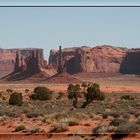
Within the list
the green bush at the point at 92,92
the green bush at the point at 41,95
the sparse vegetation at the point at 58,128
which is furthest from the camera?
the green bush at the point at 41,95

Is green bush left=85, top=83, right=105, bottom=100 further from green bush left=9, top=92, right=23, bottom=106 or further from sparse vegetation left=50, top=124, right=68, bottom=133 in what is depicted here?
sparse vegetation left=50, top=124, right=68, bottom=133

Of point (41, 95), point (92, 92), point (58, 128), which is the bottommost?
point (41, 95)

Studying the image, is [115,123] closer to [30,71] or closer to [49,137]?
[49,137]

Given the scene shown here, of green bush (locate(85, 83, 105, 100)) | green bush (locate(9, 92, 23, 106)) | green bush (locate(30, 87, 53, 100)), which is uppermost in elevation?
green bush (locate(85, 83, 105, 100))

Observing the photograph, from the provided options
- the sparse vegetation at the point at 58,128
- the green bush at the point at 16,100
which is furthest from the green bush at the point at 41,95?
the sparse vegetation at the point at 58,128

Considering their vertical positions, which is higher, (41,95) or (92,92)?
(92,92)

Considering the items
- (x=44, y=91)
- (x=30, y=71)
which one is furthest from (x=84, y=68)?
(x=44, y=91)

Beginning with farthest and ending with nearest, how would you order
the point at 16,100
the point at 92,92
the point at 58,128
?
the point at 16,100 < the point at 92,92 < the point at 58,128

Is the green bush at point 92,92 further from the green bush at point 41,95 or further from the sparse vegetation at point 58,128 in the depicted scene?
the sparse vegetation at point 58,128

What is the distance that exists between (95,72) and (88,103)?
55974 millimetres

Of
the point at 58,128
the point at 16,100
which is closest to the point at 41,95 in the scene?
the point at 16,100

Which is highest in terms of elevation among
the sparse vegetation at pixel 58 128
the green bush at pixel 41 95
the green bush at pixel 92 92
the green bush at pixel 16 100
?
the sparse vegetation at pixel 58 128

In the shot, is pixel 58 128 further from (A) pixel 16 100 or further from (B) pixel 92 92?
(A) pixel 16 100

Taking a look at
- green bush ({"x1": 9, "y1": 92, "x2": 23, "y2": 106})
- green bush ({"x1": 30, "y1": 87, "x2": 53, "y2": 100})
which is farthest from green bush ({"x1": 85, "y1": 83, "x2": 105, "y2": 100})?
green bush ({"x1": 30, "y1": 87, "x2": 53, "y2": 100})
